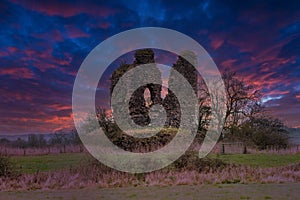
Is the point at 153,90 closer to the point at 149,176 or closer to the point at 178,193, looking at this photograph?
the point at 149,176

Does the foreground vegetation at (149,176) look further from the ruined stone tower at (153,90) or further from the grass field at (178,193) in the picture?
the ruined stone tower at (153,90)

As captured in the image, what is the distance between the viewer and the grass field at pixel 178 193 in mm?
12156

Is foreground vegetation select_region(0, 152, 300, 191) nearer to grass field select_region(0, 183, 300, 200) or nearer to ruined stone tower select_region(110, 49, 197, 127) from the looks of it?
grass field select_region(0, 183, 300, 200)

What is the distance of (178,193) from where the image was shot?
12977 mm

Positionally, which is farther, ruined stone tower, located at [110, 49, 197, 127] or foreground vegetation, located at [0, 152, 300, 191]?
ruined stone tower, located at [110, 49, 197, 127]

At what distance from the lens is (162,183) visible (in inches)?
618

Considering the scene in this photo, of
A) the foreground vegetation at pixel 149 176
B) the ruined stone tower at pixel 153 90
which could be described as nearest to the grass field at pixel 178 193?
the foreground vegetation at pixel 149 176

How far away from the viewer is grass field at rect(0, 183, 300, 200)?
1216 centimetres

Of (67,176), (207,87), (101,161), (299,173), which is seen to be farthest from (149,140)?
(207,87)

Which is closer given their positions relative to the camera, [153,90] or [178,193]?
[178,193]

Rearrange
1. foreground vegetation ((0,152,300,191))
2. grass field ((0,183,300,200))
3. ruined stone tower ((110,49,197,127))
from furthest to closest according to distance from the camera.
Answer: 1. ruined stone tower ((110,49,197,127))
2. foreground vegetation ((0,152,300,191))
3. grass field ((0,183,300,200))

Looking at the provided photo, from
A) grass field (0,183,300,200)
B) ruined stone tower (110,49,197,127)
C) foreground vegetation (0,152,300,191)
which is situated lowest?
grass field (0,183,300,200)

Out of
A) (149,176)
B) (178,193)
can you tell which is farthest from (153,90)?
(178,193)

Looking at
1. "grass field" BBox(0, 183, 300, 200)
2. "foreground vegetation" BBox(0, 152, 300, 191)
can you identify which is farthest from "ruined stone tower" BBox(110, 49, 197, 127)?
"grass field" BBox(0, 183, 300, 200)
